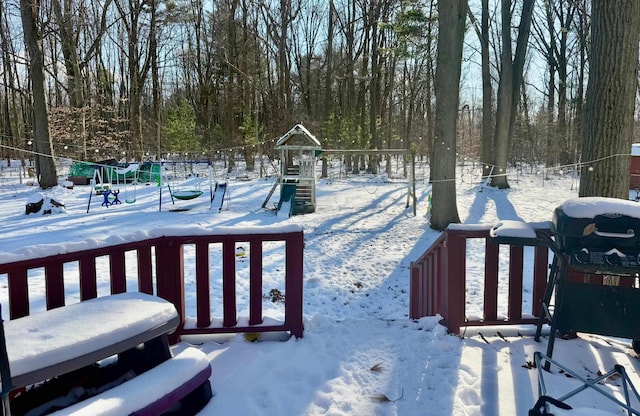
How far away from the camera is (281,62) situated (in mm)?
22953

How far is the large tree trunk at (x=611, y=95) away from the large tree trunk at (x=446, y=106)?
5931mm

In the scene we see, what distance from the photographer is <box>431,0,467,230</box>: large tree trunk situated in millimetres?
9547

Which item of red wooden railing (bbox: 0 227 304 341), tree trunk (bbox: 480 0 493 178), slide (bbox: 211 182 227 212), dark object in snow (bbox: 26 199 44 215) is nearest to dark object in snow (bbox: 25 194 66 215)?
dark object in snow (bbox: 26 199 44 215)

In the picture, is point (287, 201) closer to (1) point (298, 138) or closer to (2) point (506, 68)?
(1) point (298, 138)

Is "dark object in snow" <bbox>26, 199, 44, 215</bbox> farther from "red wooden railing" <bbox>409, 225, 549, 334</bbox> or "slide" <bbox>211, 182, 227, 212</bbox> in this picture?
"red wooden railing" <bbox>409, 225, 549, 334</bbox>

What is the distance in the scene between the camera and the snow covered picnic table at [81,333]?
1.71 m

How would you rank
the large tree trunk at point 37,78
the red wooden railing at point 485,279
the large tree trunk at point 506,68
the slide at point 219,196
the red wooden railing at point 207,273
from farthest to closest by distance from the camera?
the large tree trunk at point 506,68 → the large tree trunk at point 37,78 → the slide at point 219,196 → the red wooden railing at point 485,279 → the red wooden railing at point 207,273

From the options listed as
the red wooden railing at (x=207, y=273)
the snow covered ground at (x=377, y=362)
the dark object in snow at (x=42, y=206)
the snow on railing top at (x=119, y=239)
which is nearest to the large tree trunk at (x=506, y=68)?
the snow covered ground at (x=377, y=362)

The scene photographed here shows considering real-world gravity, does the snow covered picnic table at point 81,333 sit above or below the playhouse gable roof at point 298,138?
below

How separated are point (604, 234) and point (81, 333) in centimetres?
256

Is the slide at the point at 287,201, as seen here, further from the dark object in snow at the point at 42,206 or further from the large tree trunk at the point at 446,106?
the dark object in snow at the point at 42,206

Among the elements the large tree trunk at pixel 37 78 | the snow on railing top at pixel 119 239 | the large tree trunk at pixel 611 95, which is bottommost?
the snow on railing top at pixel 119 239

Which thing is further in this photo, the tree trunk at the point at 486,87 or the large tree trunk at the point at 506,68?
the tree trunk at the point at 486,87

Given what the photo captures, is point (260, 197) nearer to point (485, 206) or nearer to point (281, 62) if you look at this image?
point (485, 206)
